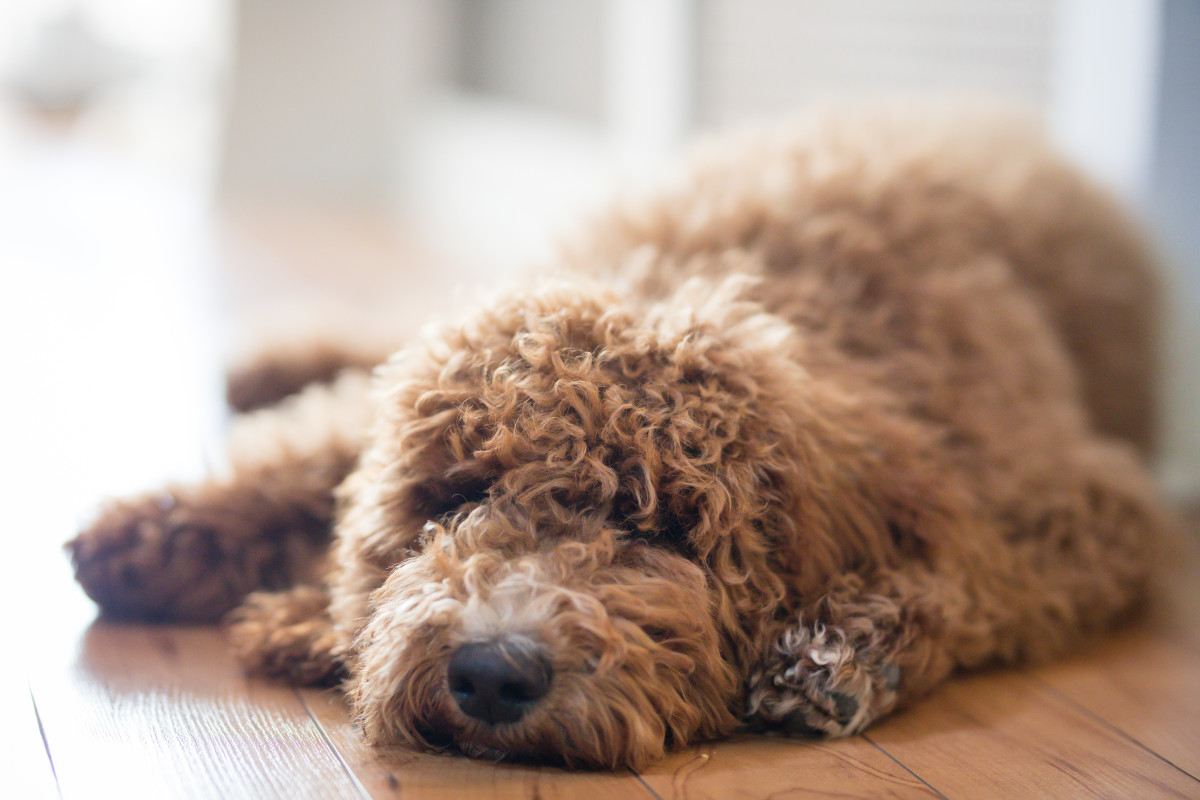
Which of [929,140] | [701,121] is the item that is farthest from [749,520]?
[701,121]

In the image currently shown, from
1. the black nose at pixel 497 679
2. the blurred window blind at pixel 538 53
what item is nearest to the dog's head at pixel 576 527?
the black nose at pixel 497 679

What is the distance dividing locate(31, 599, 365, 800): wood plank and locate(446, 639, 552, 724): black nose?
22 centimetres

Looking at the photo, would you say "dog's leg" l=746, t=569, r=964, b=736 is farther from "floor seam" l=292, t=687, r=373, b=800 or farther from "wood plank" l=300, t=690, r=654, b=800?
"floor seam" l=292, t=687, r=373, b=800

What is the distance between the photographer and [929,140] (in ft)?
10.1

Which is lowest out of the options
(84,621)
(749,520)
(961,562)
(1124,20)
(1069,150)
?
(84,621)

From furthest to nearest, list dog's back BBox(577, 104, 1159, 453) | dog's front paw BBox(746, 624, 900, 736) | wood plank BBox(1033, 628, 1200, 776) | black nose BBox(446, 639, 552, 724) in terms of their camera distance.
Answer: dog's back BBox(577, 104, 1159, 453)
wood plank BBox(1033, 628, 1200, 776)
dog's front paw BBox(746, 624, 900, 736)
black nose BBox(446, 639, 552, 724)

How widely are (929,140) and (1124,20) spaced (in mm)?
603

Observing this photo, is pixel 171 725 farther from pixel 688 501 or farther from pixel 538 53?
pixel 538 53

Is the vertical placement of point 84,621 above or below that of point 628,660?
below

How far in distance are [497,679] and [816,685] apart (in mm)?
586

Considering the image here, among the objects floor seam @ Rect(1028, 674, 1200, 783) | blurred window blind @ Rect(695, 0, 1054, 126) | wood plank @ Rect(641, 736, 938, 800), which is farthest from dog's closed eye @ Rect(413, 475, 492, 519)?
blurred window blind @ Rect(695, 0, 1054, 126)

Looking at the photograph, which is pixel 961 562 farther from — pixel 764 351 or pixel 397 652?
pixel 397 652

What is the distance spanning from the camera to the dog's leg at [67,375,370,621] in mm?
2316

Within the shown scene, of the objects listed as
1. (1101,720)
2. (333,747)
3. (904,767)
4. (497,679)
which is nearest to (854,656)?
(904,767)
